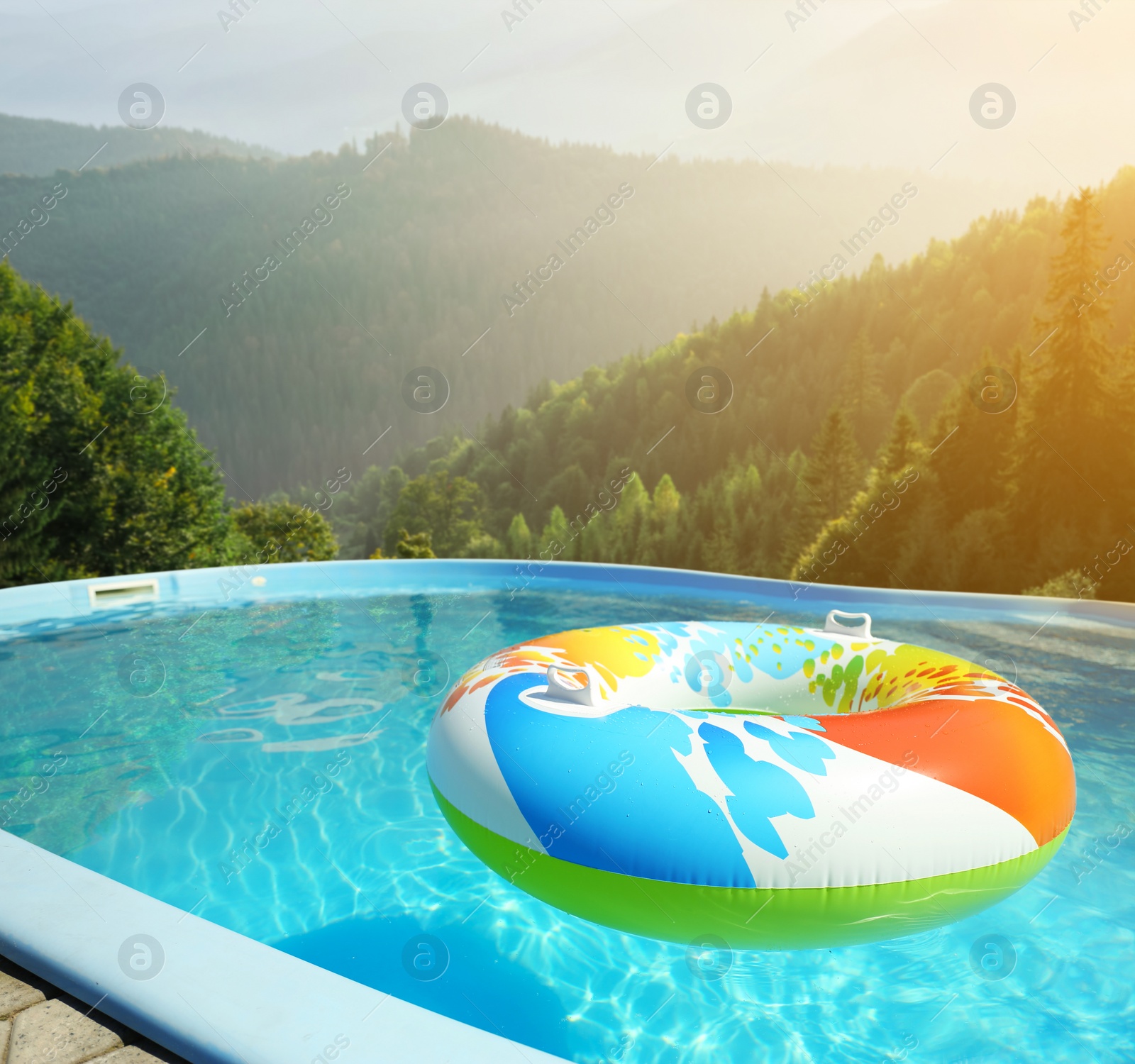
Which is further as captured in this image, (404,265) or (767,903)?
(404,265)

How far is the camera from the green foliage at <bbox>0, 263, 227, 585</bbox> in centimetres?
839

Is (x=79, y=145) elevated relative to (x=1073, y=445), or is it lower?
elevated

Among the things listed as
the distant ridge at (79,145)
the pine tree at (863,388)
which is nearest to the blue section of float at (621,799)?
the pine tree at (863,388)

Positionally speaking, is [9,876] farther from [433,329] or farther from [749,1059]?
[433,329]

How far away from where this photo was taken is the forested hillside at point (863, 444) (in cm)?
1352

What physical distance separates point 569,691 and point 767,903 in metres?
0.70

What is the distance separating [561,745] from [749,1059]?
86 centimetres

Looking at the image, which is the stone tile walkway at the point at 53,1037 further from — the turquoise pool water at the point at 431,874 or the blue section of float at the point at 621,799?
the turquoise pool water at the point at 431,874

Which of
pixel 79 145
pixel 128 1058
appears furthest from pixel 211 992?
pixel 79 145

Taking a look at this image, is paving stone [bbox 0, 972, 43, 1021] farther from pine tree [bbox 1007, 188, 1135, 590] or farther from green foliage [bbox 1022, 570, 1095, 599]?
pine tree [bbox 1007, 188, 1135, 590]

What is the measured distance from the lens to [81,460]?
907 cm

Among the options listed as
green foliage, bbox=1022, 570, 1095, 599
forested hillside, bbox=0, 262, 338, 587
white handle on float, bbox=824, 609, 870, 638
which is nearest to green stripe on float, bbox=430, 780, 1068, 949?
white handle on float, bbox=824, 609, 870, 638

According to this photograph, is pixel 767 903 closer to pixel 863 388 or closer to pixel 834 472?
pixel 834 472

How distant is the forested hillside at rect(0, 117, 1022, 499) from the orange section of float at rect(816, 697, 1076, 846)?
95.8 feet
